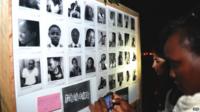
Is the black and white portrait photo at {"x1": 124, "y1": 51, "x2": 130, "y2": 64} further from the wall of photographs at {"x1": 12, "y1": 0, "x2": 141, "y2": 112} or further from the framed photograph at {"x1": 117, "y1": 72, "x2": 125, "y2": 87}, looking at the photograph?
the framed photograph at {"x1": 117, "y1": 72, "x2": 125, "y2": 87}

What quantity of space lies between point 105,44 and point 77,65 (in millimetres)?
600

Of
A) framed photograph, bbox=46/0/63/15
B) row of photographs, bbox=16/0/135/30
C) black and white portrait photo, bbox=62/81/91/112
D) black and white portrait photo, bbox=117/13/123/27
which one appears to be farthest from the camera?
black and white portrait photo, bbox=117/13/123/27

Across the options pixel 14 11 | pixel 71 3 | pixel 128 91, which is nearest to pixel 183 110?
pixel 14 11

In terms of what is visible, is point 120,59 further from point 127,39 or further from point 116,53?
point 127,39

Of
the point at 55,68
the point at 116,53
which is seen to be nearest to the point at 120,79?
the point at 116,53

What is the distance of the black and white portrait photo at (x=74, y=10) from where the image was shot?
2386 millimetres

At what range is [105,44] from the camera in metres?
3.00

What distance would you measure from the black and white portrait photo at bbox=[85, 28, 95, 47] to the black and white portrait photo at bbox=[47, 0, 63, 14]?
0.44m

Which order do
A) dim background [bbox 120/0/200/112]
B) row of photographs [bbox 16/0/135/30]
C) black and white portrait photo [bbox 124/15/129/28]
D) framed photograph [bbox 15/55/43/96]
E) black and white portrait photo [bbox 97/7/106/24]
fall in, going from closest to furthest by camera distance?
framed photograph [bbox 15/55/43/96]
row of photographs [bbox 16/0/135/30]
black and white portrait photo [bbox 97/7/106/24]
black and white portrait photo [bbox 124/15/129/28]
dim background [bbox 120/0/200/112]

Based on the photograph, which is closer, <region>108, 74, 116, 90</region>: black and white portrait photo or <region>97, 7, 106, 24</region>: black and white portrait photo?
<region>97, 7, 106, 24</region>: black and white portrait photo

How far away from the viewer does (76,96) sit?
98.8 inches

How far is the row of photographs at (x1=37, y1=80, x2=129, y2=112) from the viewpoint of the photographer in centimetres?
217

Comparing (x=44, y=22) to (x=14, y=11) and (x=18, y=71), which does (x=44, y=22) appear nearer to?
(x=14, y=11)

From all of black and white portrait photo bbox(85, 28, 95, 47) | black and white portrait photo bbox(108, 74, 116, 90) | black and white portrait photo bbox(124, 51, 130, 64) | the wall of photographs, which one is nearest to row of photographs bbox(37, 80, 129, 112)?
the wall of photographs
